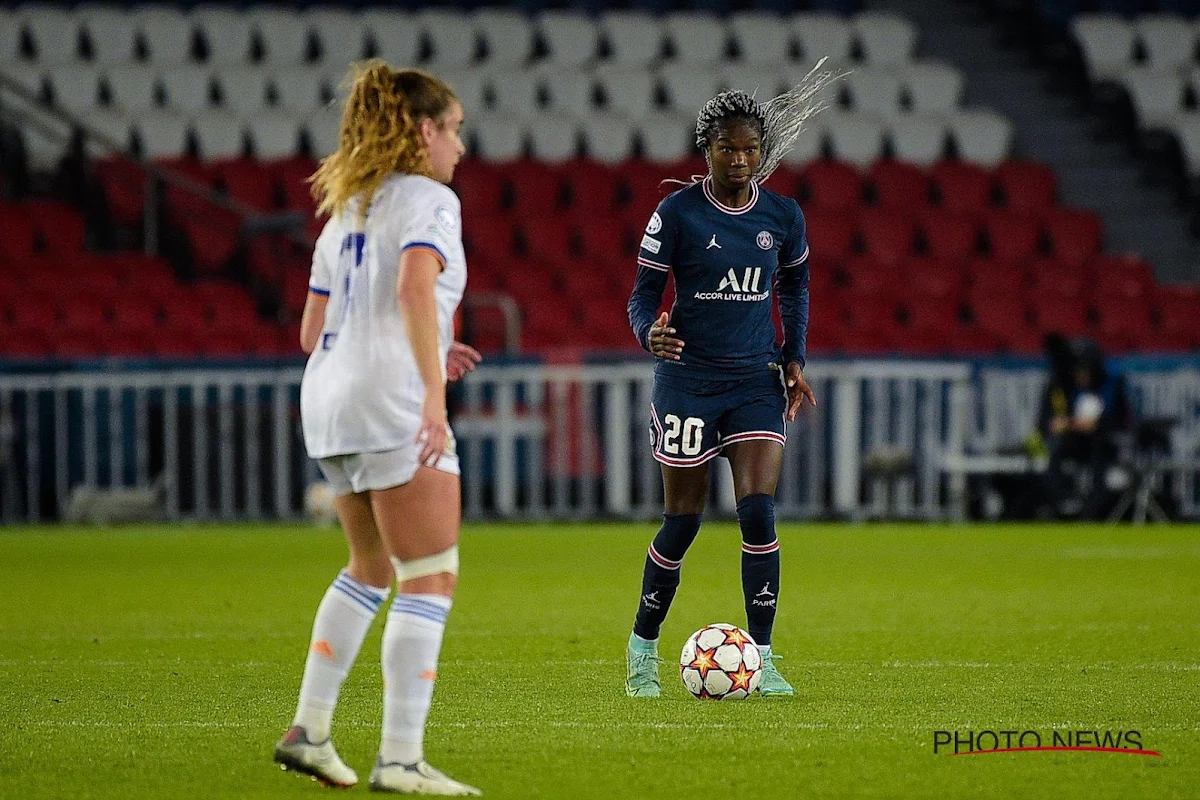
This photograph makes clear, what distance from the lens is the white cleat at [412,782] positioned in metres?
4.88

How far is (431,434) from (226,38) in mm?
19015

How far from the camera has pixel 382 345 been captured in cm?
491

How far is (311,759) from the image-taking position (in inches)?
196

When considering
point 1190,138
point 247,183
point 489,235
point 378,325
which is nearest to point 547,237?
point 489,235

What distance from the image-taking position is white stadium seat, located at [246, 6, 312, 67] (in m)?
22.9

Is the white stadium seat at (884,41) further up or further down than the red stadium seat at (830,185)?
further up

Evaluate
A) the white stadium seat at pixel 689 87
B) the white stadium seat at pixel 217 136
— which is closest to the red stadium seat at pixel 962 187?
the white stadium seat at pixel 689 87

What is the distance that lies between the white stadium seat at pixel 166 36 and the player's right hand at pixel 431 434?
18.7m

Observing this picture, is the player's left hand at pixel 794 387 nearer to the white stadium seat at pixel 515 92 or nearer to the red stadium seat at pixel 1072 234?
the red stadium seat at pixel 1072 234

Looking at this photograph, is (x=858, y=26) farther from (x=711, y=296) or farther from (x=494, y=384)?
(x=711, y=296)

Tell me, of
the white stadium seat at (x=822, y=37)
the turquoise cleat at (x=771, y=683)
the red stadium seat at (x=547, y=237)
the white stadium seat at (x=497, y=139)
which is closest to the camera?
the turquoise cleat at (x=771, y=683)

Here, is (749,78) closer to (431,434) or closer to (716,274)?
(716,274)

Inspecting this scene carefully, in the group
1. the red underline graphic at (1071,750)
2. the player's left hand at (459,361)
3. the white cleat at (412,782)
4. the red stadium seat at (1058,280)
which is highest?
the red stadium seat at (1058,280)

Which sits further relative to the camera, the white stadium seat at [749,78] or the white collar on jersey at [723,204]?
the white stadium seat at [749,78]
